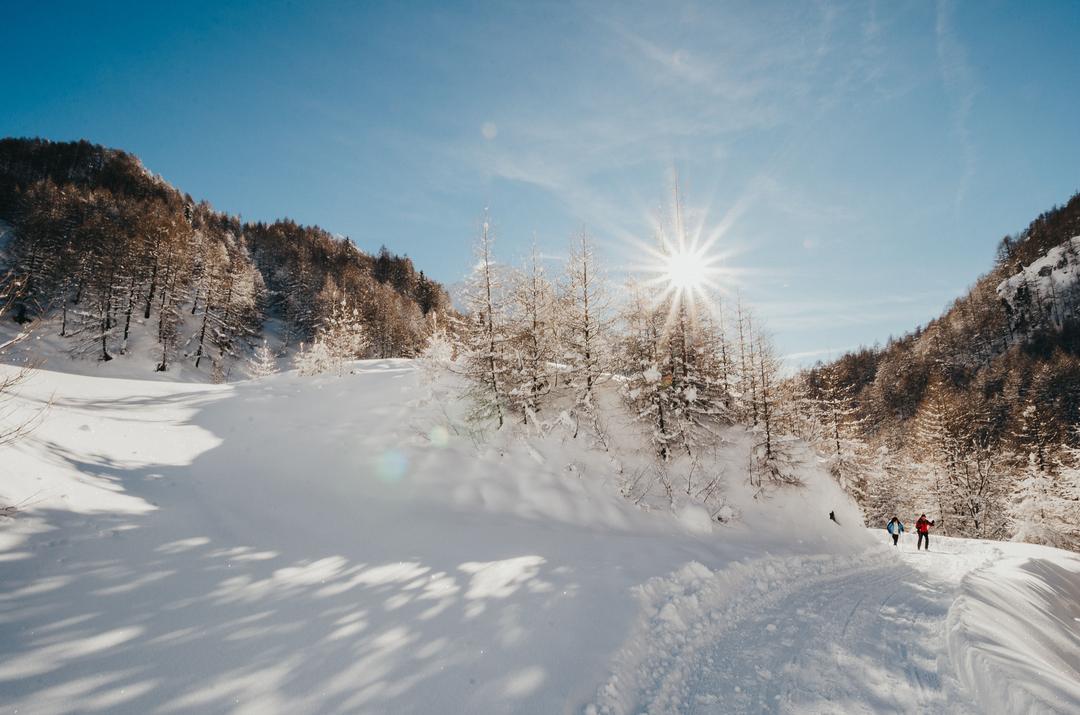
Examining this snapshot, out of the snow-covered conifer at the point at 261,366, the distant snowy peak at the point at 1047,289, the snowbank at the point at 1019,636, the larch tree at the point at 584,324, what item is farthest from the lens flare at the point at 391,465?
the distant snowy peak at the point at 1047,289

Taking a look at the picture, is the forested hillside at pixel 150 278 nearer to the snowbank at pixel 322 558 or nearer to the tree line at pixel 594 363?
the snowbank at pixel 322 558

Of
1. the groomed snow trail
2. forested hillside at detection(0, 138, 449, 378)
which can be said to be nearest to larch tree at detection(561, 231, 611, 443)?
the groomed snow trail

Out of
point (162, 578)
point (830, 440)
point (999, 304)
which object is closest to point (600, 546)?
point (162, 578)

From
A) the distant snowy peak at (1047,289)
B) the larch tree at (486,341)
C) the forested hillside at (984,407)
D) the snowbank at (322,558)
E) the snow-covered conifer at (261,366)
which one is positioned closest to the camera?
the snowbank at (322,558)

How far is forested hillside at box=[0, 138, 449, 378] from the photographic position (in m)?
43.0

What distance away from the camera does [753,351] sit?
2264 cm

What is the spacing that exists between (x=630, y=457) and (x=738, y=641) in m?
9.89

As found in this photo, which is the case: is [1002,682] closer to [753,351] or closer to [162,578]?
[162,578]

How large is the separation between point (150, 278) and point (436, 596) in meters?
56.7

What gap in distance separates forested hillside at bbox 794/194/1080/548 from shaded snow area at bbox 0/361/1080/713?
16.5 metres

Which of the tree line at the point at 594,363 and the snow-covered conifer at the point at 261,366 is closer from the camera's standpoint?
the tree line at the point at 594,363

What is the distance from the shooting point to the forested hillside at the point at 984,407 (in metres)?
32.2

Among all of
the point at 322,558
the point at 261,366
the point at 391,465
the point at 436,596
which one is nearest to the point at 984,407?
the point at 391,465

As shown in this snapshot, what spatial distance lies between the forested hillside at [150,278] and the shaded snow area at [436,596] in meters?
12.2
